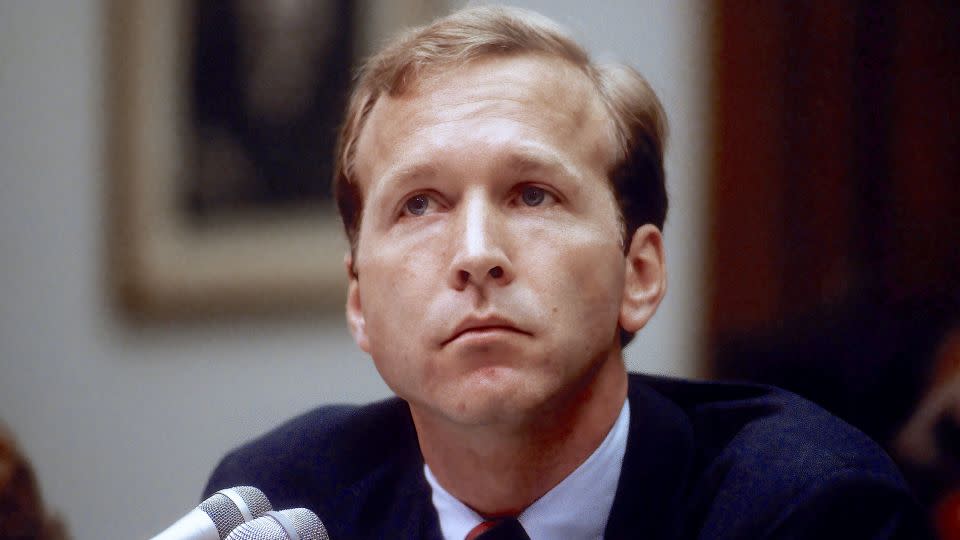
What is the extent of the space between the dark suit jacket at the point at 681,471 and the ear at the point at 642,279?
96 millimetres

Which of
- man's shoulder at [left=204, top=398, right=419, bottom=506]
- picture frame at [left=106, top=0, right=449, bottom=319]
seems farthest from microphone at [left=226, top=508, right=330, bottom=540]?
picture frame at [left=106, top=0, right=449, bottom=319]

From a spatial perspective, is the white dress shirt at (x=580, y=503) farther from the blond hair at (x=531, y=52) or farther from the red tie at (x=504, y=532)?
the blond hair at (x=531, y=52)

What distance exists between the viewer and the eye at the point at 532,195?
1065 mm

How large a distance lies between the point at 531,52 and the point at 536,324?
0.29m

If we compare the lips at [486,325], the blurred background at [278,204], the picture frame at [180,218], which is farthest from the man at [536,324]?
the picture frame at [180,218]

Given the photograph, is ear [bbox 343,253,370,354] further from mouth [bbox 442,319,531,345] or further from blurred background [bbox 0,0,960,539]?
blurred background [bbox 0,0,960,539]

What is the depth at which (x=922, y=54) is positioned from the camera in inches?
76.2

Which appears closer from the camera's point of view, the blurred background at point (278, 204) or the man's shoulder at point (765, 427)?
the man's shoulder at point (765, 427)

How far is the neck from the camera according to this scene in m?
1.06

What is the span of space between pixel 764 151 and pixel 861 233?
0.73 feet

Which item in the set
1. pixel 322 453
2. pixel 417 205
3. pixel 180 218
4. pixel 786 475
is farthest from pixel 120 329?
pixel 786 475

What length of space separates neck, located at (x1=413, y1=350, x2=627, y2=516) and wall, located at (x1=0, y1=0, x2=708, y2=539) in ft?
3.00

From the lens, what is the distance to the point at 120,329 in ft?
7.19

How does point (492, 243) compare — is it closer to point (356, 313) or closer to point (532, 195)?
point (532, 195)
